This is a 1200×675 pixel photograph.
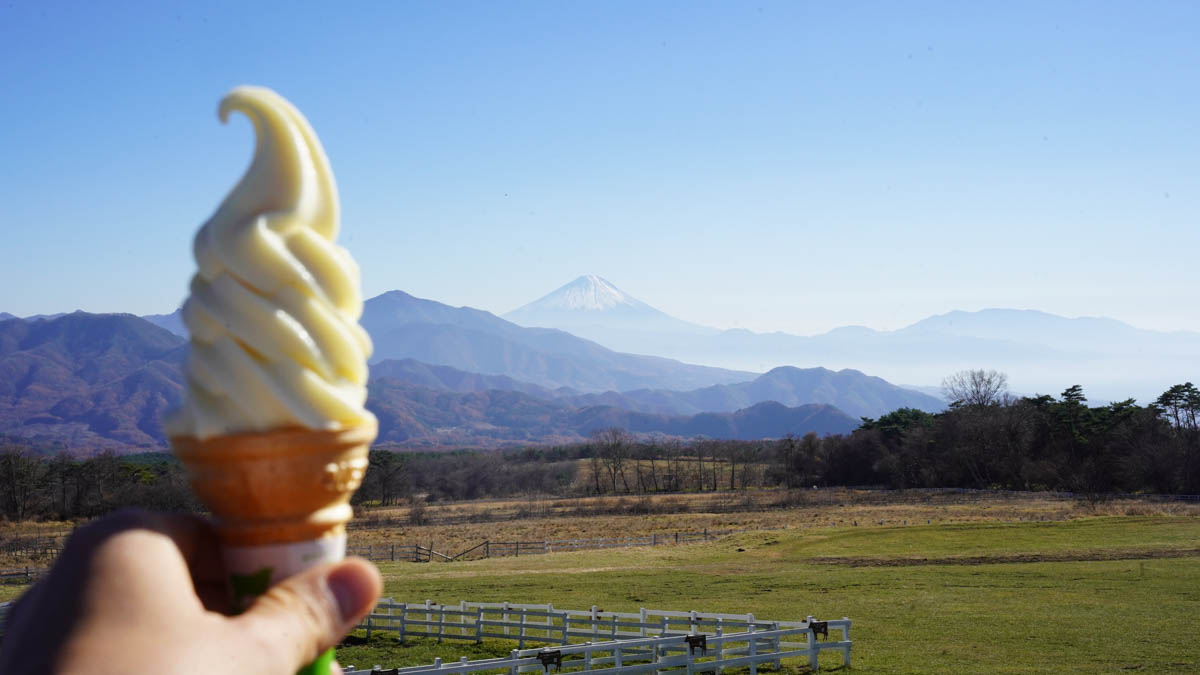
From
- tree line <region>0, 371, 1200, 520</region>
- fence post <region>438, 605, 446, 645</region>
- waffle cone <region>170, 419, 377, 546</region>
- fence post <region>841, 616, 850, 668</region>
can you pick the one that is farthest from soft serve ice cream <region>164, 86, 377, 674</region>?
tree line <region>0, 371, 1200, 520</region>

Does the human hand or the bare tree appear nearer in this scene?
the human hand

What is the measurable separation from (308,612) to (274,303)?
962mm

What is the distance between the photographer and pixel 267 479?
2.71 m

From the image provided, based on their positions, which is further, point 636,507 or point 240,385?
point 636,507

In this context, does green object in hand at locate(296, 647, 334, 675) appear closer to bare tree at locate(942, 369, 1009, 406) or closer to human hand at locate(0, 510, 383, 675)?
human hand at locate(0, 510, 383, 675)

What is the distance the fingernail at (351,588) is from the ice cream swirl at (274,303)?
0.45m

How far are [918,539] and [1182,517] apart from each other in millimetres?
15741

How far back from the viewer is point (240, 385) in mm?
2703

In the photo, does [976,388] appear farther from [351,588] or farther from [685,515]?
[351,588]

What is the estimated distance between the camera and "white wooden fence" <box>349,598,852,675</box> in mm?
18078

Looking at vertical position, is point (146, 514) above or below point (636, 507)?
above

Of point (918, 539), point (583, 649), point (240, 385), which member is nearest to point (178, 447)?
point (240, 385)

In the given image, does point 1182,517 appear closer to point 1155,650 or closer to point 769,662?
point 1155,650

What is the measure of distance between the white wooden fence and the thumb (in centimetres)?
1461
